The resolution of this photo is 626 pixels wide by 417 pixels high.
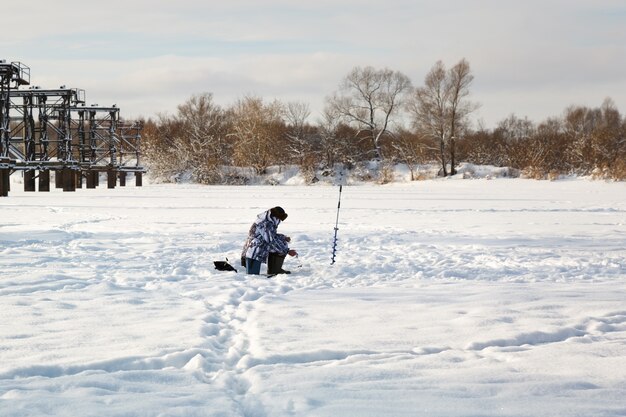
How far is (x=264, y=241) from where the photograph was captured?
10.3 m

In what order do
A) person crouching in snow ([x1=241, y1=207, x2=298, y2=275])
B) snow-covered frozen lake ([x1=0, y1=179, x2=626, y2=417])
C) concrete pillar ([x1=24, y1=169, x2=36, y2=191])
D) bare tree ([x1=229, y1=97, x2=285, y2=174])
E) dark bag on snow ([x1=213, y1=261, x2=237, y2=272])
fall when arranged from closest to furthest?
snow-covered frozen lake ([x1=0, y1=179, x2=626, y2=417])
person crouching in snow ([x1=241, y1=207, x2=298, y2=275])
dark bag on snow ([x1=213, y1=261, x2=237, y2=272])
concrete pillar ([x1=24, y1=169, x2=36, y2=191])
bare tree ([x1=229, y1=97, x2=285, y2=174])

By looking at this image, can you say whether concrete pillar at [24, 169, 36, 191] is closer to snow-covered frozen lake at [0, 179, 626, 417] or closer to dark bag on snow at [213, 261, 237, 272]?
snow-covered frozen lake at [0, 179, 626, 417]

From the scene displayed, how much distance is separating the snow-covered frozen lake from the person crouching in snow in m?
0.34

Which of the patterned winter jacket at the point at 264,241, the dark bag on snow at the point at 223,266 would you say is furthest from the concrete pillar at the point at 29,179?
the patterned winter jacket at the point at 264,241

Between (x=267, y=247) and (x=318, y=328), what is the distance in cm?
369

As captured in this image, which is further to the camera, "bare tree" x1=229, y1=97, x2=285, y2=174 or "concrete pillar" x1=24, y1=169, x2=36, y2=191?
"bare tree" x1=229, y1=97, x2=285, y2=174

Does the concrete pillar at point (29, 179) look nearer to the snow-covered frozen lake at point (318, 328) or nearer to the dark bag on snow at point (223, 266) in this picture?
the snow-covered frozen lake at point (318, 328)

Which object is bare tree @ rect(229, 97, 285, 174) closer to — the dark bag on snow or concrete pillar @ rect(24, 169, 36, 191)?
concrete pillar @ rect(24, 169, 36, 191)

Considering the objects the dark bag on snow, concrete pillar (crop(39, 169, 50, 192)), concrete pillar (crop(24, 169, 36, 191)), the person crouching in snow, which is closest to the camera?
the person crouching in snow

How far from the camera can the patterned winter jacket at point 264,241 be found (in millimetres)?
10297

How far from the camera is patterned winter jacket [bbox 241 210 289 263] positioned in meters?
10.3

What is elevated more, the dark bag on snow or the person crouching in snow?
the person crouching in snow

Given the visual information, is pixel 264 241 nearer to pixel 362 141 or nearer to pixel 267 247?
pixel 267 247

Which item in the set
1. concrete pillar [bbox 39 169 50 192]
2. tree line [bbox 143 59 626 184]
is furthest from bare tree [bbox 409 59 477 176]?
concrete pillar [bbox 39 169 50 192]
